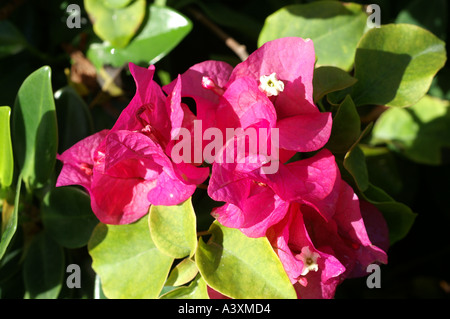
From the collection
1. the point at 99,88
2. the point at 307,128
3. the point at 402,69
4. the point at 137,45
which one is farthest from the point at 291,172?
the point at 99,88

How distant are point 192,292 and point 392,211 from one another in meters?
0.34

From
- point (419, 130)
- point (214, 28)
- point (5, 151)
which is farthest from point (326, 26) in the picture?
point (5, 151)

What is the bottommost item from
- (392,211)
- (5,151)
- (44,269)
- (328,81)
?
(44,269)

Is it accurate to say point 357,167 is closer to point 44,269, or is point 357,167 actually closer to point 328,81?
point 328,81

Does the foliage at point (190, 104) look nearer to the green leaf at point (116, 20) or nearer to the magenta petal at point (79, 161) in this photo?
the green leaf at point (116, 20)

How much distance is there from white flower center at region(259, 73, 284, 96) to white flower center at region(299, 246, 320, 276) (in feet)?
0.68

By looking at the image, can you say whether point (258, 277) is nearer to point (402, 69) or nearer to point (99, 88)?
point (402, 69)

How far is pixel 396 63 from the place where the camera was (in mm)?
785

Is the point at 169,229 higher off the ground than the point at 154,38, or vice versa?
the point at 154,38

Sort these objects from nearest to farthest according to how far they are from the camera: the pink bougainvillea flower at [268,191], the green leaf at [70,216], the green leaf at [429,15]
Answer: the pink bougainvillea flower at [268,191], the green leaf at [70,216], the green leaf at [429,15]

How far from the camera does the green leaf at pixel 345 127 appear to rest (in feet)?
2.26

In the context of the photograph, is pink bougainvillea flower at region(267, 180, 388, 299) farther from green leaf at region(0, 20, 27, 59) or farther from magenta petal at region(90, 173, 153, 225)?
green leaf at region(0, 20, 27, 59)

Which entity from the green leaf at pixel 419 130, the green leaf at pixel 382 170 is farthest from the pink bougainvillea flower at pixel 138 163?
the green leaf at pixel 419 130

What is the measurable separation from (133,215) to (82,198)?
0.47 ft
